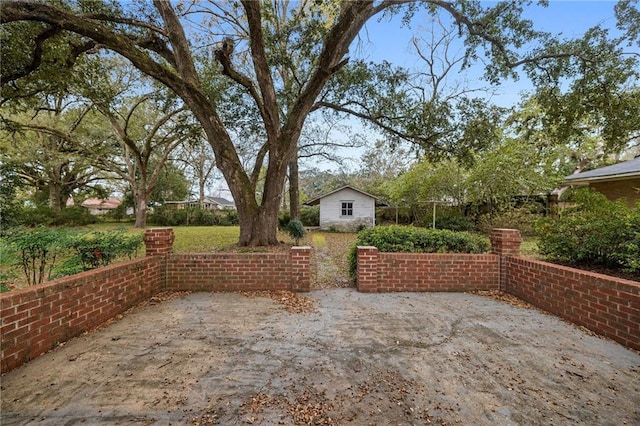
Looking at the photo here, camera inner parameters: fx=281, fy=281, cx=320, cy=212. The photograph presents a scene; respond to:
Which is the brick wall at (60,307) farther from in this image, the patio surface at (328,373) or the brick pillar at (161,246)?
the brick pillar at (161,246)

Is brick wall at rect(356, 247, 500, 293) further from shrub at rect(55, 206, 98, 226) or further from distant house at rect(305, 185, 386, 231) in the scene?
shrub at rect(55, 206, 98, 226)

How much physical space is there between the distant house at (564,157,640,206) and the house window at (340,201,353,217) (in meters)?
11.7

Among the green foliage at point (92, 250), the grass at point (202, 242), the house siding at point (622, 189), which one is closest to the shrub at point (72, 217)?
the grass at point (202, 242)

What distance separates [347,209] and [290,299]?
1554cm

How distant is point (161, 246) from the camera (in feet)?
16.0

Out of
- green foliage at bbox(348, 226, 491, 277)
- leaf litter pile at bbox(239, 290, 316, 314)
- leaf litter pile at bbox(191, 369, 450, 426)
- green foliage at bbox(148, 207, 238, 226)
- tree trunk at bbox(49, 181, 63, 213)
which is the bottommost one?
leaf litter pile at bbox(191, 369, 450, 426)

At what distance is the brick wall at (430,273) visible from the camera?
5090 mm

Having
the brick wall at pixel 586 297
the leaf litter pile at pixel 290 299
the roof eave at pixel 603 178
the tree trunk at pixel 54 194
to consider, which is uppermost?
the tree trunk at pixel 54 194

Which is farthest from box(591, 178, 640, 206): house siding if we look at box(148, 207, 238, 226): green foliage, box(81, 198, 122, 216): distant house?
box(81, 198, 122, 216): distant house

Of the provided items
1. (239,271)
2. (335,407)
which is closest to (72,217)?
(239,271)

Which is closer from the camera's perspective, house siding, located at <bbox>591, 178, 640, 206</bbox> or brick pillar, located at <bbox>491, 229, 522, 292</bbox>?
brick pillar, located at <bbox>491, 229, 522, 292</bbox>

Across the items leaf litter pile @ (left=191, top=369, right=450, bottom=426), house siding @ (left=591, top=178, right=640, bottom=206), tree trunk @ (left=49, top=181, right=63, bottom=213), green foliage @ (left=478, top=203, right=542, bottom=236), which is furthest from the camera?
tree trunk @ (left=49, top=181, right=63, bottom=213)

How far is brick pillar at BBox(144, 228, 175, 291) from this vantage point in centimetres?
482

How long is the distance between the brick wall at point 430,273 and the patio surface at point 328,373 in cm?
120
